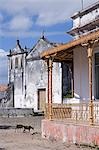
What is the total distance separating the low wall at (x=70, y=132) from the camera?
1237 centimetres

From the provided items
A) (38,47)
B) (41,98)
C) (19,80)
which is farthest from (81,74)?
(19,80)

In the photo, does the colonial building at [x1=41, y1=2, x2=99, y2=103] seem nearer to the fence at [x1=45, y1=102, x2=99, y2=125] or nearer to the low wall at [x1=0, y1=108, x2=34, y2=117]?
the fence at [x1=45, y1=102, x2=99, y2=125]

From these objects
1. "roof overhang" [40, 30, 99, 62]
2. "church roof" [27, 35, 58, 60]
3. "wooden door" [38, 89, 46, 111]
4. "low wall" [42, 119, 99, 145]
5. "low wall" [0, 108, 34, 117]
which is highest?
"church roof" [27, 35, 58, 60]

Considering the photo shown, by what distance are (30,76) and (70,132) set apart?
78.2ft

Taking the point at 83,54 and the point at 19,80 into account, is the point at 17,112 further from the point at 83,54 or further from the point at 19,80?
the point at 83,54

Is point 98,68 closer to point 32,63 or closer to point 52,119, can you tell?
point 52,119

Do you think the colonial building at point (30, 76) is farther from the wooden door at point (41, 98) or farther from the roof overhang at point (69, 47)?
the roof overhang at point (69, 47)

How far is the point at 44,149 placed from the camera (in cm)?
1204

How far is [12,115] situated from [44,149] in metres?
21.4

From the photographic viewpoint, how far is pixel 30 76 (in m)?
37.3

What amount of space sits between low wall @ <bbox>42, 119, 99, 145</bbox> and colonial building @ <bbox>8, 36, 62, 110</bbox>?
17.9m

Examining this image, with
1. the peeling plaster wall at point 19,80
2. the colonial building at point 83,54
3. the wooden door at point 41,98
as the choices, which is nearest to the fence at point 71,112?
the colonial building at point 83,54

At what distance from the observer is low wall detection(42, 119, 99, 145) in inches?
487

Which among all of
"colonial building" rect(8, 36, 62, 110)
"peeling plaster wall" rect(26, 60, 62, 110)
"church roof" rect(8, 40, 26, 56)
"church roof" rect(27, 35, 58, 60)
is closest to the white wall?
"colonial building" rect(8, 36, 62, 110)
